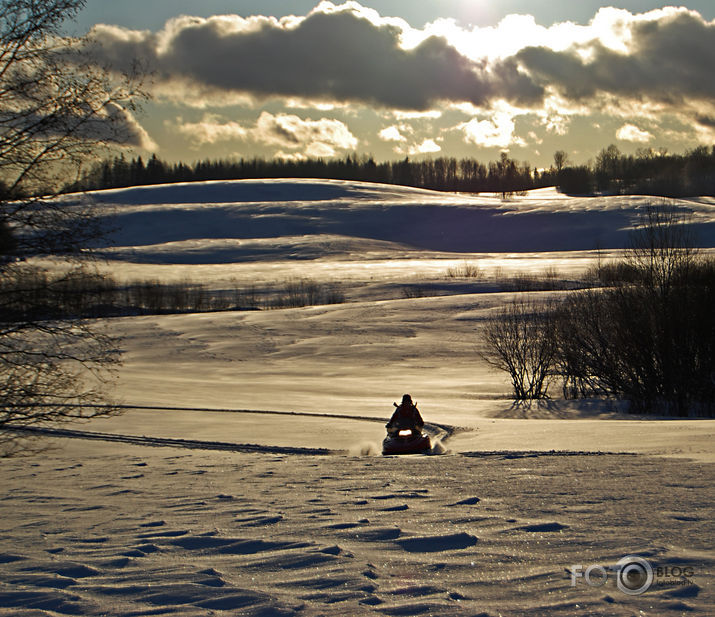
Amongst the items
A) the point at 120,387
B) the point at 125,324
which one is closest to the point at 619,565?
the point at 120,387

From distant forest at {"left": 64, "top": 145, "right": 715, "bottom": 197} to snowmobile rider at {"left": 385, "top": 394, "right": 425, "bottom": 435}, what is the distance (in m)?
105

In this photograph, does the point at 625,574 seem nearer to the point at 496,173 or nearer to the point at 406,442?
the point at 406,442

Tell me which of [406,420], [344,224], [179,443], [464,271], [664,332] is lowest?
[179,443]

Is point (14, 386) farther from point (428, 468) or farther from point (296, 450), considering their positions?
point (428, 468)

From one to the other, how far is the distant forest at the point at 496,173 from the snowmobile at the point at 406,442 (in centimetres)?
10522

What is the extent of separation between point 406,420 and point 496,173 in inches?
6567

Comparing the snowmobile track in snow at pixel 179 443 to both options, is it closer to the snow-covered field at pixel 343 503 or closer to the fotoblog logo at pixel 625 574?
the snow-covered field at pixel 343 503

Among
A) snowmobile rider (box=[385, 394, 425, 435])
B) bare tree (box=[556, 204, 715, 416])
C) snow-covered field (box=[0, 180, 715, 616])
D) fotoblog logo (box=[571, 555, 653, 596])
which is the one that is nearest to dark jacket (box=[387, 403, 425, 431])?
snowmobile rider (box=[385, 394, 425, 435])

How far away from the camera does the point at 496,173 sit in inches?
6821

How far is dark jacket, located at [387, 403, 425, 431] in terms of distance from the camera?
42.6 feet

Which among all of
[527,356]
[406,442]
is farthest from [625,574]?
[527,356]

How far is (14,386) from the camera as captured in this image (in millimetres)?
10031

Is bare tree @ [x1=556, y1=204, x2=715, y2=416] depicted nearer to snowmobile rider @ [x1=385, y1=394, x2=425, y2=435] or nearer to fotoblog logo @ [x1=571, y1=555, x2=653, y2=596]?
snowmobile rider @ [x1=385, y1=394, x2=425, y2=435]

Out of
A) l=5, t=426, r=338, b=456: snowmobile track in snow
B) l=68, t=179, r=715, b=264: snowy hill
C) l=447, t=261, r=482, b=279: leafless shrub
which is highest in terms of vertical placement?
l=68, t=179, r=715, b=264: snowy hill
